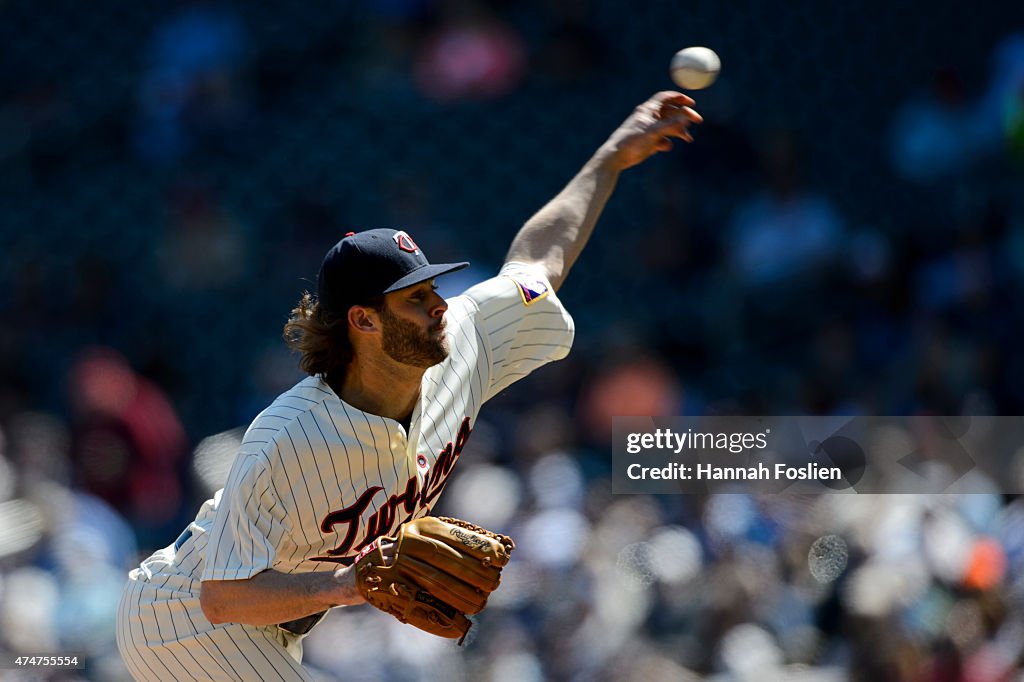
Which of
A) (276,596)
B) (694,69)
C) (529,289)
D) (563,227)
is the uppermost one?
(694,69)

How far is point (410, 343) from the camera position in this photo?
8.42 ft

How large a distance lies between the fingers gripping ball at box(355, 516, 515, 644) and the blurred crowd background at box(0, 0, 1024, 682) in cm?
245

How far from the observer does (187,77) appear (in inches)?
292

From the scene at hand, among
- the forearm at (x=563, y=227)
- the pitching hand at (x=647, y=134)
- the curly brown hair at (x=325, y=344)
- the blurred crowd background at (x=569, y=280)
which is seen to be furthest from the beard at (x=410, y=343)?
the blurred crowd background at (x=569, y=280)

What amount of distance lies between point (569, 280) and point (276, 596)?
14.8 feet

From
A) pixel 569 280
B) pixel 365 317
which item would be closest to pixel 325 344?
pixel 365 317

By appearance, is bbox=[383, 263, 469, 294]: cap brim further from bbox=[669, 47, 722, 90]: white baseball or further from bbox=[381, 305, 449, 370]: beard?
bbox=[669, 47, 722, 90]: white baseball

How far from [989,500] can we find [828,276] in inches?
62.2

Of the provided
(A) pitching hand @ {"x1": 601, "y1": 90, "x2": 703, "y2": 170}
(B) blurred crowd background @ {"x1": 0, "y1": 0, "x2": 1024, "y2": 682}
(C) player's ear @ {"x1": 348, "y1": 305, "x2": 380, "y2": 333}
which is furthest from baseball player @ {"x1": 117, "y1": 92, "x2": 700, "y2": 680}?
(B) blurred crowd background @ {"x1": 0, "y1": 0, "x2": 1024, "y2": 682}

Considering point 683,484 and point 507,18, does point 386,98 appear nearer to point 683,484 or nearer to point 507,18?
point 507,18

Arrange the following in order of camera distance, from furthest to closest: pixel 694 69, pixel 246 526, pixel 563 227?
pixel 694 69
pixel 563 227
pixel 246 526

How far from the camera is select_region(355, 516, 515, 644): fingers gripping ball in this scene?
2.28 meters

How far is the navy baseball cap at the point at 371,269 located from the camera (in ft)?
8.46

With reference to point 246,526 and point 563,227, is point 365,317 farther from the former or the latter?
point 563,227
